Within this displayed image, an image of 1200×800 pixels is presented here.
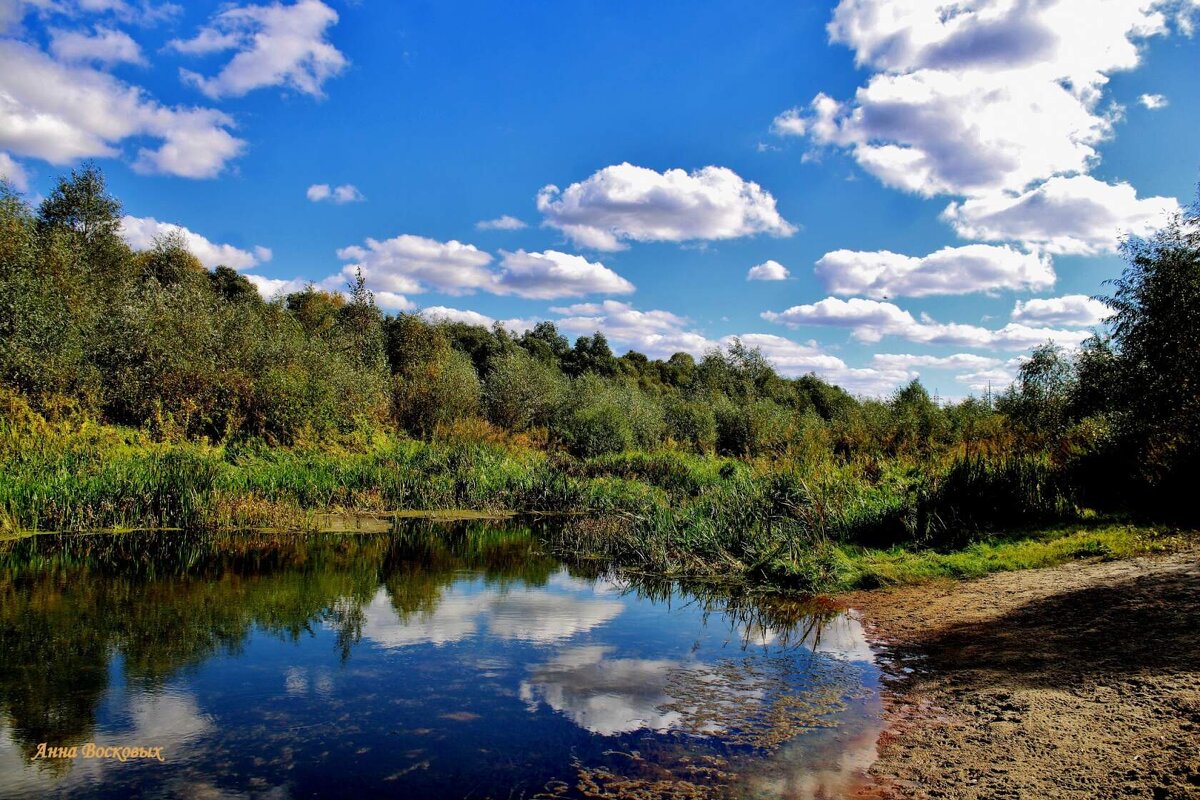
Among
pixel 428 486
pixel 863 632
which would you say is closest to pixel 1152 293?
pixel 863 632

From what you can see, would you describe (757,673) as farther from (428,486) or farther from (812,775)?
(428,486)

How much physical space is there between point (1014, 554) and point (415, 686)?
1102cm

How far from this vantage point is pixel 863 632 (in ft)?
34.2

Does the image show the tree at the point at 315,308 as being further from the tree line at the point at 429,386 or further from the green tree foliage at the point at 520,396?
the green tree foliage at the point at 520,396

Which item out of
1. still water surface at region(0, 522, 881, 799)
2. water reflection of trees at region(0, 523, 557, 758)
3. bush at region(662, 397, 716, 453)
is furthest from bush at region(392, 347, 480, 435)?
still water surface at region(0, 522, 881, 799)

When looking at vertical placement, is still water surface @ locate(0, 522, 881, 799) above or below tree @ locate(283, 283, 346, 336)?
below

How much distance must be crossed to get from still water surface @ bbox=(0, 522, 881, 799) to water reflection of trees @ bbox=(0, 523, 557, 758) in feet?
0.18

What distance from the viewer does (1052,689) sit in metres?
6.86

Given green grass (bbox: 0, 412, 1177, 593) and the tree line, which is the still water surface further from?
the tree line

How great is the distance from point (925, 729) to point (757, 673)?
2.29 meters

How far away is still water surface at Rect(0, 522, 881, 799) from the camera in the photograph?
5820 mm

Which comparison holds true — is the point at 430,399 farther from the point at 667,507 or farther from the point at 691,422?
the point at 667,507

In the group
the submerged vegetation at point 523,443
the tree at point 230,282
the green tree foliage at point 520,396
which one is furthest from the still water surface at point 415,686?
the tree at point 230,282

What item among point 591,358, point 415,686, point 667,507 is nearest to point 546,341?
point 591,358
